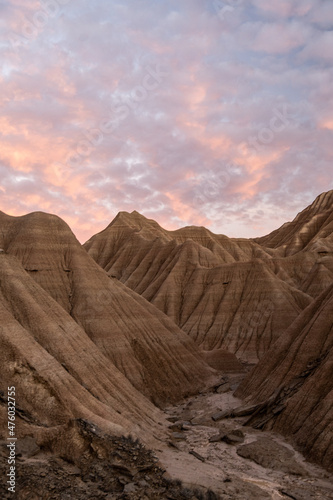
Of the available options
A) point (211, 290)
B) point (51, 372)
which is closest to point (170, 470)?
point (51, 372)

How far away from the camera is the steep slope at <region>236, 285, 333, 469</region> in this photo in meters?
26.6

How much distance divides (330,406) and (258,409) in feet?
27.6

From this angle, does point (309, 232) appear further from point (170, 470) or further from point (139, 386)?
point (170, 470)

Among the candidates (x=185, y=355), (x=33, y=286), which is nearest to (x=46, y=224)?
(x=33, y=286)

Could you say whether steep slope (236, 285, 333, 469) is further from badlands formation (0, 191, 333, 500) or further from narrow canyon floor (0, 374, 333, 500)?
narrow canyon floor (0, 374, 333, 500)

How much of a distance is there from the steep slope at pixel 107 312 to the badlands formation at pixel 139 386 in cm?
14

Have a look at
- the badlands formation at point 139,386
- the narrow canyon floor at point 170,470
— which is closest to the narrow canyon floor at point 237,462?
the narrow canyon floor at point 170,470

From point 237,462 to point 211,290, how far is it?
5500 centimetres

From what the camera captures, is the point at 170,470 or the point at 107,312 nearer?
the point at 170,470

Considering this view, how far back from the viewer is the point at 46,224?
51656mm

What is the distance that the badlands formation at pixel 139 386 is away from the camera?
19.9m

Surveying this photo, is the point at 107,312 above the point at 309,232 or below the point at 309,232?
below

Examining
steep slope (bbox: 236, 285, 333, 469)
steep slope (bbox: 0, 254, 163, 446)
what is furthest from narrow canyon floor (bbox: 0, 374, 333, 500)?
steep slope (bbox: 0, 254, 163, 446)

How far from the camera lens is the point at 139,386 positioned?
39.8 meters
